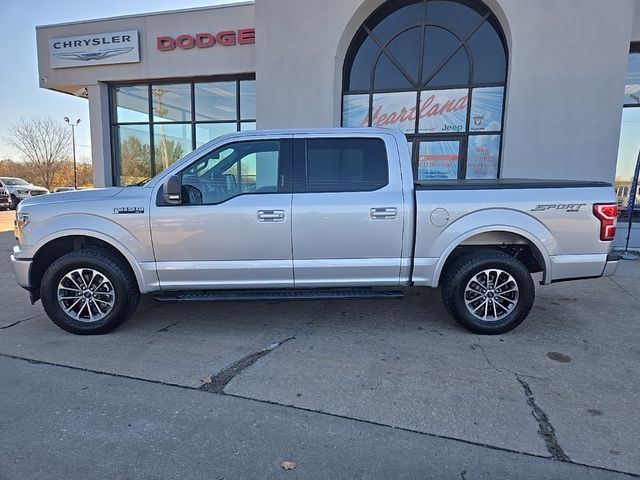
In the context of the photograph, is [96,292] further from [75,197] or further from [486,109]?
[486,109]

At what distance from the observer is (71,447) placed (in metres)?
2.50

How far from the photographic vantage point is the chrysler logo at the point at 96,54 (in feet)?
40.3

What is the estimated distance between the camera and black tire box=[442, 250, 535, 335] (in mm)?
4228

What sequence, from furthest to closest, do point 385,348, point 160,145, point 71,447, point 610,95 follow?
point 160,145 → point 610,95 → point 385,348 → point 71,447

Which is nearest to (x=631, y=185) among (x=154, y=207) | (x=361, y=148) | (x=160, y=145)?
(x=361, y=148)

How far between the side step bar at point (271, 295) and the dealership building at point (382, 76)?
22.0ft

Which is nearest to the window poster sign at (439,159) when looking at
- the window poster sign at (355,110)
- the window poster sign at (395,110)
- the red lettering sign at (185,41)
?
the window poster sign at (395,110)

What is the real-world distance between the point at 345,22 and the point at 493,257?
785 centimetres

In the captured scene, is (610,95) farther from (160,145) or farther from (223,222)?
(160,145)

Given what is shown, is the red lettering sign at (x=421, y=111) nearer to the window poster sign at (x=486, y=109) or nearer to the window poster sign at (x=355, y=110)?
the window poster sign at (x=355, y=110)

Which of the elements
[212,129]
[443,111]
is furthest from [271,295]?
[212,129]

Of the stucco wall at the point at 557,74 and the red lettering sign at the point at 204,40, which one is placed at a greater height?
the red lettering sign at the point at 204,40

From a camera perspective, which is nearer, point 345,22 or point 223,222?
point 223,222

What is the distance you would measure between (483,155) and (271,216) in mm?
7634
